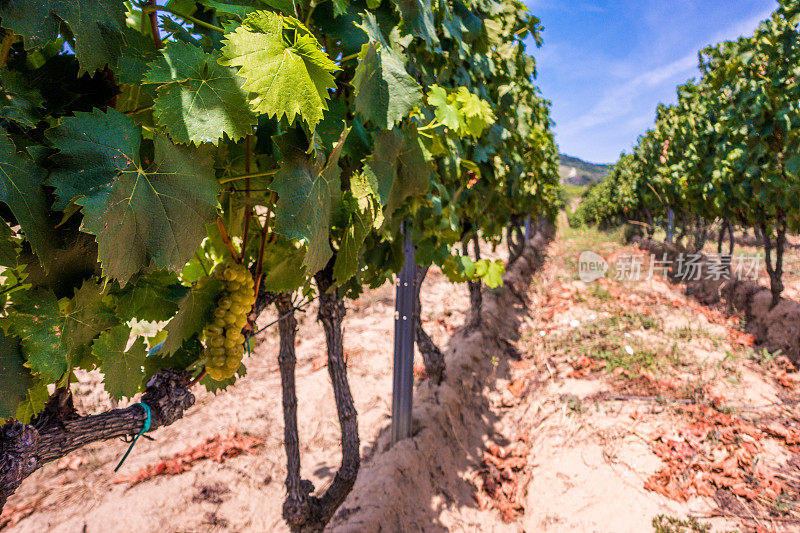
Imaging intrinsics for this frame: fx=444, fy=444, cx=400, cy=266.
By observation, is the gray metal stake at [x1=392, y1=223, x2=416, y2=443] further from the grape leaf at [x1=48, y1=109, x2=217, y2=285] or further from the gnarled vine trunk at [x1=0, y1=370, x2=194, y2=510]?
the grape leaf at [x1=48, y1=109, x2=217, y2=285]

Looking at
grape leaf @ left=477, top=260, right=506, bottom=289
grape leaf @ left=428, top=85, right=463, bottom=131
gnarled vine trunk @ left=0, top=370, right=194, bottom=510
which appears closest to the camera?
gnarled vine trunk @ left=0, top=370, right=194, bottom=510

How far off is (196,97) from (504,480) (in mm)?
3750

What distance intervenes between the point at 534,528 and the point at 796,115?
6290 millimetres

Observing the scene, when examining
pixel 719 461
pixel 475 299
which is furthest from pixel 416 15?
pixel 475 299

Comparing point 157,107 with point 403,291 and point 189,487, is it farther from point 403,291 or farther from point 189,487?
point 189,487

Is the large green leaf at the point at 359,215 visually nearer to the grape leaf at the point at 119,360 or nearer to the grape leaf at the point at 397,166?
the grape leaf at the point at 397,166

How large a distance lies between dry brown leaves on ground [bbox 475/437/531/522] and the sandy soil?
0.02 metres

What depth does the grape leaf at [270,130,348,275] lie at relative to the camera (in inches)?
37.0

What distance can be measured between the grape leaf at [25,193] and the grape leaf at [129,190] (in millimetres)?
33

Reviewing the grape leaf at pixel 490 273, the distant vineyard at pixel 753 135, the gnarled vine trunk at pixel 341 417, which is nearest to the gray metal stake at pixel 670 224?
the distant vineyard at pixel 753 135

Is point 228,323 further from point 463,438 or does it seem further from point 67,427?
point 463,438

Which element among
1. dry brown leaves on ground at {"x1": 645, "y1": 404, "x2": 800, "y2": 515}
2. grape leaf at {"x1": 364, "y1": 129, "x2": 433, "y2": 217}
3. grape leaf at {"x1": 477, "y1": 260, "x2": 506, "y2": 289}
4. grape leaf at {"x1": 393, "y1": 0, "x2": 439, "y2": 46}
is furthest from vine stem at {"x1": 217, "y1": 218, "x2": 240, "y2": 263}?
dry brown leaves on ground at {"x1": 645, "y1": 404, "x2": 800, "y2": 515}

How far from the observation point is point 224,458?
12.0 ft

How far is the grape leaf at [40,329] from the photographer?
83 centimetres
